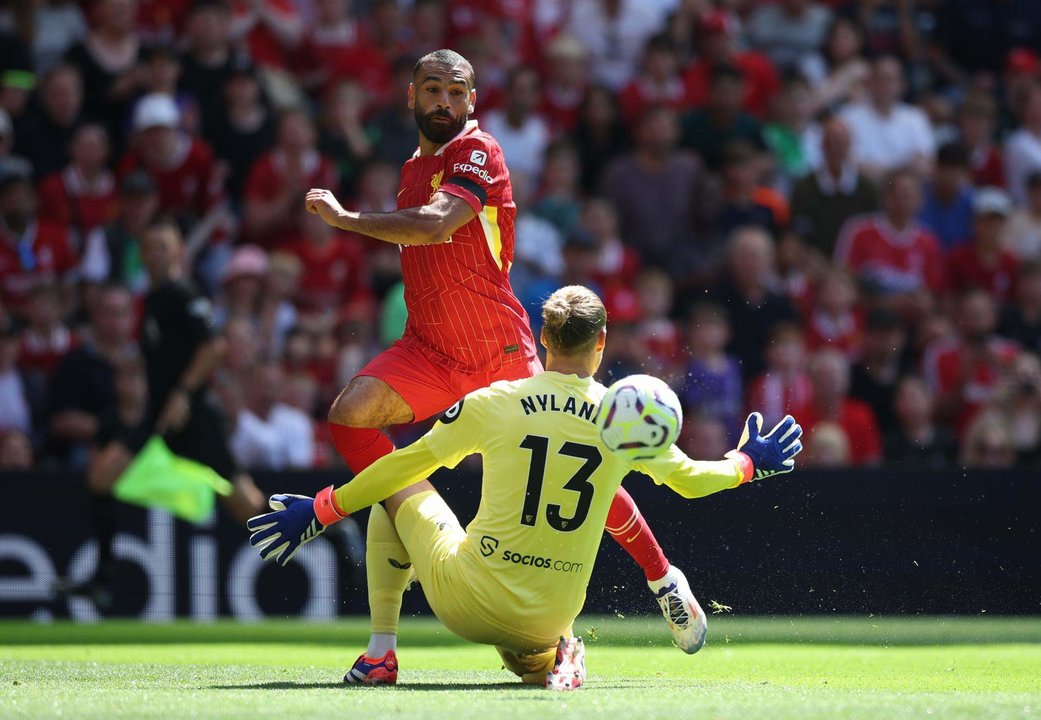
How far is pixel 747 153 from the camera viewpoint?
1338 cm

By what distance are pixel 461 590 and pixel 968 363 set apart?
24.7ft

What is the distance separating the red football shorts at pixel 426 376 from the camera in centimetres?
673

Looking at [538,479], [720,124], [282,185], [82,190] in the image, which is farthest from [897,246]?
[538,479]

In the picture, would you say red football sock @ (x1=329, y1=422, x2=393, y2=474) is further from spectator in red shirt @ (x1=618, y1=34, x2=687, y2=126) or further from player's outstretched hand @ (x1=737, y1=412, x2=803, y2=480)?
spectator in red shirt @ (x1=618, y1=34, x2=687, y2=126)

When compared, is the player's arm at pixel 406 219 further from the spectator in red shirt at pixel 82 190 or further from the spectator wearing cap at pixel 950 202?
the spectator wearing cap at pixel 950 202

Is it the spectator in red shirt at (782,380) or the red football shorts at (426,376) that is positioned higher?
the red football shorts at (426,376)

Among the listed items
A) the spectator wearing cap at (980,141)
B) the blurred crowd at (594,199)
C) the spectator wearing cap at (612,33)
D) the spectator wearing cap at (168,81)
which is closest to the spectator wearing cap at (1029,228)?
the blurred crowd at (594,199)

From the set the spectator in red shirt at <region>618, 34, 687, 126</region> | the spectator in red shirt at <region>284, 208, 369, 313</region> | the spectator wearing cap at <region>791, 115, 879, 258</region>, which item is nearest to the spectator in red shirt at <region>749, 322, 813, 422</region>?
the spectator wearing cap at <region>791, 115, 879, 258</region>

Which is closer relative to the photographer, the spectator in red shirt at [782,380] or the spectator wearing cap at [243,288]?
the spectator in red shirt at [782,380]

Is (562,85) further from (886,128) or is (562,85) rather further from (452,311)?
(452,311)

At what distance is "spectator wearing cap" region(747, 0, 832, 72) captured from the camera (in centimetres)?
1536

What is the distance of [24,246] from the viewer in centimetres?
1253

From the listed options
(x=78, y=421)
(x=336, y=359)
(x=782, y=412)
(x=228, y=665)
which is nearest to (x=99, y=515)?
(x=78, y=421)

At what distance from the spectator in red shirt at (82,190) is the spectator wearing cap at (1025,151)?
26.5 ft
